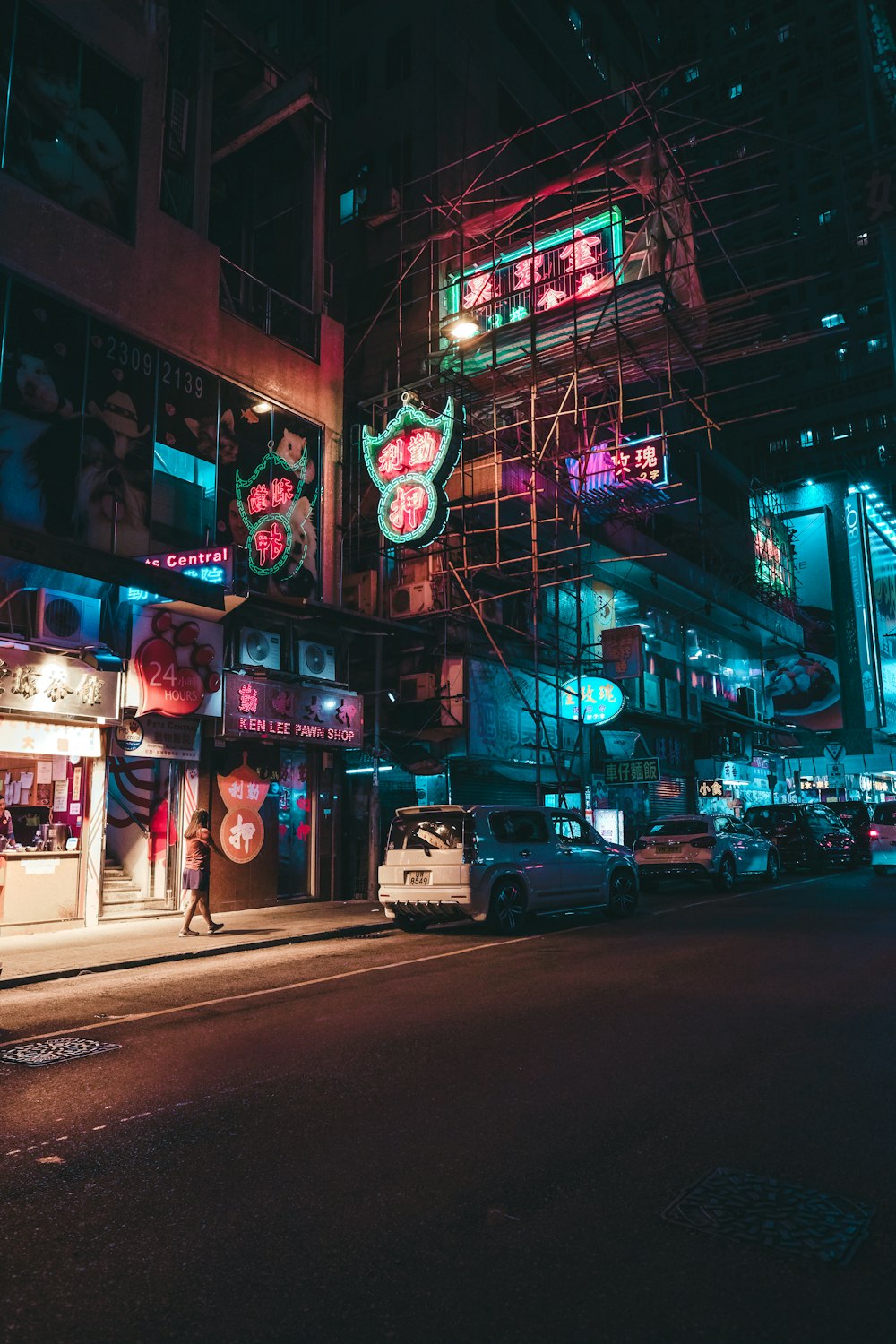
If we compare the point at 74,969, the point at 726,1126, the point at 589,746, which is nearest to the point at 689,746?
the point at 589,746

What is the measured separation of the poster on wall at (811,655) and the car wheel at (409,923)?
37.3 metres

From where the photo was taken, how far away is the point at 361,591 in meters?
23.4

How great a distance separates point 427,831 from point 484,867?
1015mm

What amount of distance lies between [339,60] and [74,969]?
1131 inches

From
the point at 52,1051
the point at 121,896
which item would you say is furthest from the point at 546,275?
the point at 52,1051

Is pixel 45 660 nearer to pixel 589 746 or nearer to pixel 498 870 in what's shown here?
pixel 498 870

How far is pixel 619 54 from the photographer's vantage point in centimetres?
3969

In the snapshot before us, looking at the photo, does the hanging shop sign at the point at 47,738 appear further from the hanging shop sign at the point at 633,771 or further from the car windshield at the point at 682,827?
the hanging shop sign at the point at 633,771

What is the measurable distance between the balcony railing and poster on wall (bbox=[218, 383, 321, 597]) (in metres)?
1.93

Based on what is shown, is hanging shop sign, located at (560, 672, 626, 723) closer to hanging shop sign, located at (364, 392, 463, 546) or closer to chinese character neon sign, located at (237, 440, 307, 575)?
hanging shop sign, located at (364, 392, 463, 546)

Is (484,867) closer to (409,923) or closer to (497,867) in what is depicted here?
(497,867)

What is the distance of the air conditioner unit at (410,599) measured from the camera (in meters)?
22.6

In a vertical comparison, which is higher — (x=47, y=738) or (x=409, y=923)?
(x=47, y=738)

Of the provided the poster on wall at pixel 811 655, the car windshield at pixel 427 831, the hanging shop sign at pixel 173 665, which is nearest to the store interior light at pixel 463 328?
the hanging shop sign at pixel 173 665
